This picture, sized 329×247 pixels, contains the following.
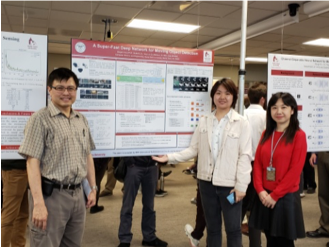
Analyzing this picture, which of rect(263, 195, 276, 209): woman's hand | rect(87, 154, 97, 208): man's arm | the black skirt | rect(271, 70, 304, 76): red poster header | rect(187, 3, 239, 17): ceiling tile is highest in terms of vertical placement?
rect(187, 3, 239, 17): ceiling tile

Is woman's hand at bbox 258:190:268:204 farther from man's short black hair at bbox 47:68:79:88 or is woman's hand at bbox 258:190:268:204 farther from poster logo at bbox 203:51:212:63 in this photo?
man's short black hair at bbox 47:68:79:88

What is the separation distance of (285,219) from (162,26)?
4.37 meters

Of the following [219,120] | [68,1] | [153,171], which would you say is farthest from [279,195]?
[68,1]

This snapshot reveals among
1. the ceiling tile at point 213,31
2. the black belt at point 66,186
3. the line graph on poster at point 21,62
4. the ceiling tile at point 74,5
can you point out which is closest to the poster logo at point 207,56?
the line graph on poster at point 21,62

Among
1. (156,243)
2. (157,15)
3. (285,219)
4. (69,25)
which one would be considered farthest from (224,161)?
(69,25)

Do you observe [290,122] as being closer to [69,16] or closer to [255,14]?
[255,14]

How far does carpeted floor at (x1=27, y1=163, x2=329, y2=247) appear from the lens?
3105mm

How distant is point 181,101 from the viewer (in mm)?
2324

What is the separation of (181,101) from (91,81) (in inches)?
26.7

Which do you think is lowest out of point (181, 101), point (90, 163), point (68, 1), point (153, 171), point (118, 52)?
point (153, 171)

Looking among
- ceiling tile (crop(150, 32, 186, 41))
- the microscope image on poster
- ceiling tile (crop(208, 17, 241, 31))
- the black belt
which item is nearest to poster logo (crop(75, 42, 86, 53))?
the microscope image on poster

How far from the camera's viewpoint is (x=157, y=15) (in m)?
4.95

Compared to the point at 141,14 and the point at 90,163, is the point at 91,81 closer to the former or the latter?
the point at 90,163

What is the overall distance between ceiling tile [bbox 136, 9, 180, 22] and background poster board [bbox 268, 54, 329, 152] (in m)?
2.78
